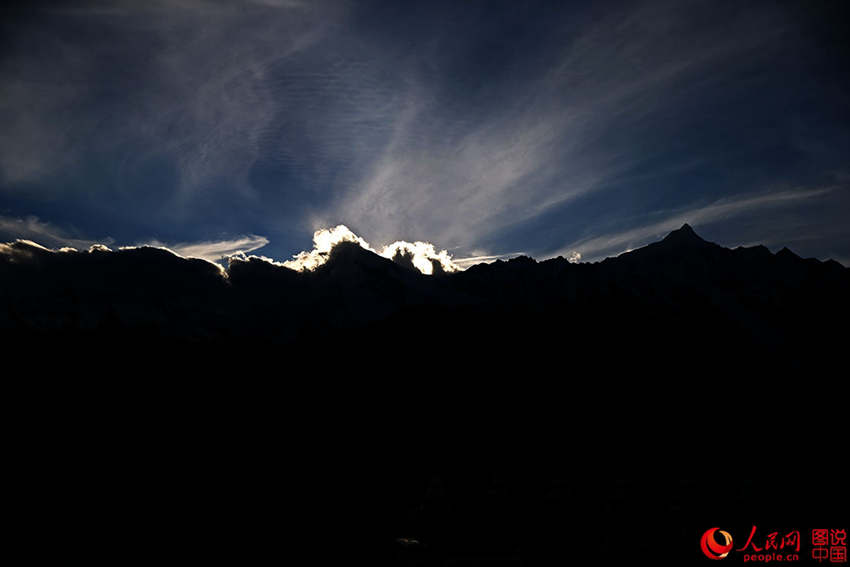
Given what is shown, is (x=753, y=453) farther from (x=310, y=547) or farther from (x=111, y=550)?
(x=111, y=550)

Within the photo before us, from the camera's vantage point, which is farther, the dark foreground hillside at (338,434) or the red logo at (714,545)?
the dark foreground hillside at (338,434)

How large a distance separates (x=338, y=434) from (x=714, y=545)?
112 meters

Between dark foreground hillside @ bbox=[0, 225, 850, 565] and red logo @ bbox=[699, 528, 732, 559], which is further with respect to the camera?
dark foreground hillside @ bbox=[0, 225, 850, 565]

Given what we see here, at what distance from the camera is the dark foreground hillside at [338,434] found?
113 feet

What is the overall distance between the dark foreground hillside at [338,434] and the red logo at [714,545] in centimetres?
73

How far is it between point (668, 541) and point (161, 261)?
161037 millimetres

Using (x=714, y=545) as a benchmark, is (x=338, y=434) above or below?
below

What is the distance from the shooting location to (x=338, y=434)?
12575 cm

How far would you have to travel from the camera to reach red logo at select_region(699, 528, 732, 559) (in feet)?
93.2

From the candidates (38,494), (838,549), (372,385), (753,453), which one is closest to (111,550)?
(38,494)

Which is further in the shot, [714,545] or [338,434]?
[338,434]

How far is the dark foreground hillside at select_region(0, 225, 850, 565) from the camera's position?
34438mm

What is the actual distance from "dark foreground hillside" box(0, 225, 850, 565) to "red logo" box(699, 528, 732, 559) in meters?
0.73

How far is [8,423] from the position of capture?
296 feet
